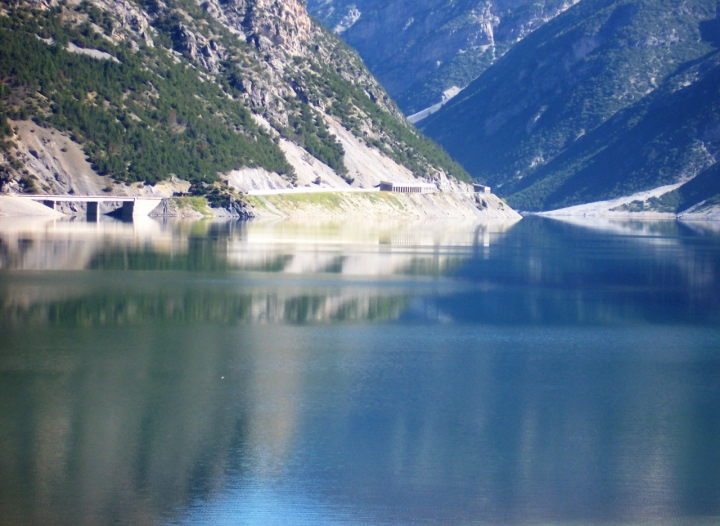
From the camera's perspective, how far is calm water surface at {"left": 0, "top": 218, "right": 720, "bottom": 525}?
31219 mm

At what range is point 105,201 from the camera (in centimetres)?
16000

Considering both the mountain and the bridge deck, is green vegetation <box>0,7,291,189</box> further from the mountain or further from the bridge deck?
the bridge deck

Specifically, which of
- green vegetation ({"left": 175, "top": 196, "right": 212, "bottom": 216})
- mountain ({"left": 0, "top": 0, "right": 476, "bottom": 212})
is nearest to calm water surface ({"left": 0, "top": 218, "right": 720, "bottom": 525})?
mountain ({"left": 0, "top": 0, "right": 476, "bottom": 212})

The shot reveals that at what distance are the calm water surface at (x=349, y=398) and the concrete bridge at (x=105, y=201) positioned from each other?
72605mm

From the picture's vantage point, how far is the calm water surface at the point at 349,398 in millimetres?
31219

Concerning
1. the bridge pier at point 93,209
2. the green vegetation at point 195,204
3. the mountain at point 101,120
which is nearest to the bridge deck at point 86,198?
the bridge pier at point 93,209

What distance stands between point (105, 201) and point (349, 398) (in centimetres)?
12378

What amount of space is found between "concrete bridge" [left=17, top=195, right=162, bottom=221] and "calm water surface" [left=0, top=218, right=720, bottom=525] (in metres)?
72.6

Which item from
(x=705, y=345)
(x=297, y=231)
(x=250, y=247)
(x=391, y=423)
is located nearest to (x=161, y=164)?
(x=297, y=231)

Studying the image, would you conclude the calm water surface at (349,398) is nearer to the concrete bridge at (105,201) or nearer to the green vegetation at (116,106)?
the concrete bridge at (105,201)

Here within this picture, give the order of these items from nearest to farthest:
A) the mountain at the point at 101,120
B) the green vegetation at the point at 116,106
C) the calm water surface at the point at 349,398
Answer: the calm water surface at the point at 349,398, the mountain at the point at 101,120, the green vegetation at the point at 116,106

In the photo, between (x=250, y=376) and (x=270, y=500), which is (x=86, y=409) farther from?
(x=270, y=500)

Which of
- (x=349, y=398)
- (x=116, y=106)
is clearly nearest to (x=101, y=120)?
(x=116, y=106)

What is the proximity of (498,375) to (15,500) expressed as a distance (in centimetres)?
2251
